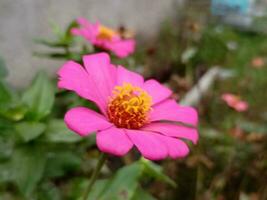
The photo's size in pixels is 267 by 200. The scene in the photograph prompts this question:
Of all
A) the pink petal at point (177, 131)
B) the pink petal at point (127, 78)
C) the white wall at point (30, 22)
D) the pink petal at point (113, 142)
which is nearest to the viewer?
the pink petal at point (113, 142)

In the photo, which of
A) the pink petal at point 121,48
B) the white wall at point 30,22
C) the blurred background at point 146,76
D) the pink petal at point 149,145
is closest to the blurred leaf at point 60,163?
the blurred background at point 146,76

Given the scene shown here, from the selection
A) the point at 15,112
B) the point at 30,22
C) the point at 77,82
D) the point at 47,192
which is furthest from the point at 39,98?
the point at 30,22

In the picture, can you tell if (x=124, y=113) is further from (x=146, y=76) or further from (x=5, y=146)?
(x=146, y=76)

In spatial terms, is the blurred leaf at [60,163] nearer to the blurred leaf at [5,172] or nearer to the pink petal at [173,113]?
the blurred leaf at [5,172]

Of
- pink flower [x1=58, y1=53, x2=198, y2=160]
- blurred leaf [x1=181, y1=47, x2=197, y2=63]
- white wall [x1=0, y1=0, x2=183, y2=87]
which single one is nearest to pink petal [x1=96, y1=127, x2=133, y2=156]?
pink flower [x1=58, y1=53, x2=198, y2=160]

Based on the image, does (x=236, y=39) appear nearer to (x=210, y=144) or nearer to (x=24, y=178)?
(x=210, y=144)

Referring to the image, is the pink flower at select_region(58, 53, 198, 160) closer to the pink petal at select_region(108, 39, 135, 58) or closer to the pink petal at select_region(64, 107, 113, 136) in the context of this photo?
the pink petal at select_region(64, 107, 113, 136)

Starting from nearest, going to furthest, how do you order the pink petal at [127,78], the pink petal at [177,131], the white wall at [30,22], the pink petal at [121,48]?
1. the pink petal at [177,131]
2. the pink petal at [127,78]
3. the pink petal at [121,48]
4. the white wall at [30,22]
